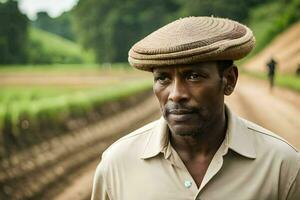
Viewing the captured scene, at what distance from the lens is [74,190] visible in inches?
194

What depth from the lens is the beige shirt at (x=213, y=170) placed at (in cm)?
155

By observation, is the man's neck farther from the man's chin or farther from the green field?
the green field

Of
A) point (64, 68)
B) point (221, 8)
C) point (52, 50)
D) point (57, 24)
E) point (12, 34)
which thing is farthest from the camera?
point (64, 68)

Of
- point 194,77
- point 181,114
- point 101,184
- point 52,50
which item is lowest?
point 52,50

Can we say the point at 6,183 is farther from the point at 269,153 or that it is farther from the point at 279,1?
the point at 269,153

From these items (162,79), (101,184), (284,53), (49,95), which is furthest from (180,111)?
(49,95)

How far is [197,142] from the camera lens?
65.4 inches

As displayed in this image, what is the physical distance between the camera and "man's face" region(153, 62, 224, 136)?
1574 mm

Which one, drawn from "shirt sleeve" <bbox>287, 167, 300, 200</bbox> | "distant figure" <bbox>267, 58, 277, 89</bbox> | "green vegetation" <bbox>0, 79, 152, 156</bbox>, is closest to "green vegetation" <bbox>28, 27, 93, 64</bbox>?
"green vegetation" <bbox>0, 79, 152, 156</bbox>

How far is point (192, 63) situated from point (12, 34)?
3.73 m

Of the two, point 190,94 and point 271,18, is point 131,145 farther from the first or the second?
point 271,18

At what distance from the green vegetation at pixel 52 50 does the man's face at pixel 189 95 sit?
338cm

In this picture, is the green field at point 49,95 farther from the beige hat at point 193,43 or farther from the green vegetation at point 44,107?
the beige hat at point 193,43

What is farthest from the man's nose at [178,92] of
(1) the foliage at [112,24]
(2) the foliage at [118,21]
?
(1) the foliage at [112,24]
